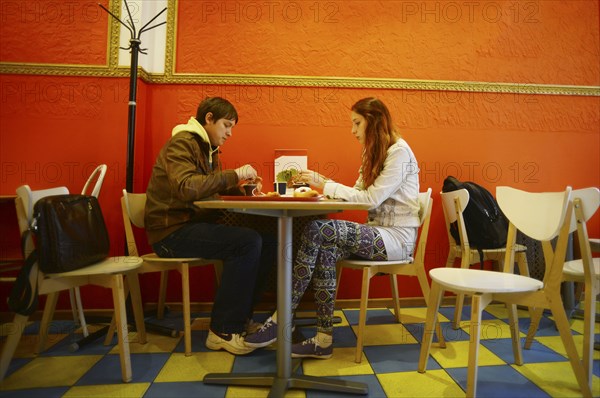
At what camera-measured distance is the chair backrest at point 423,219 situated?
6.37 ft

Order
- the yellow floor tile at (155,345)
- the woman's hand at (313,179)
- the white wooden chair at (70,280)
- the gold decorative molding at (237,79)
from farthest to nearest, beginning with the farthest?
the gold decorative molding at (237,79)
the woman's hand at (313,179)
the yellow floor tile at (155,345)
the white wooden chair at (70,280)

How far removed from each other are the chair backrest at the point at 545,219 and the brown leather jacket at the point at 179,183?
130 centimetres

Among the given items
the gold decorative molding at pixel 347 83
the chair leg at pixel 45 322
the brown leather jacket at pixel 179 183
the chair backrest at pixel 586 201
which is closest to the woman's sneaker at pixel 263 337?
the brown leather jacket at pixel 179 183

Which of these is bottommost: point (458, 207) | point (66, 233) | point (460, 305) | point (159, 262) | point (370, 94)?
point (460, 305)

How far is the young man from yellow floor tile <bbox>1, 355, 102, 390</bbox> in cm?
54

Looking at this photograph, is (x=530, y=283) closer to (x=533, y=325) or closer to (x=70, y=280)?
(x=533, y=325)

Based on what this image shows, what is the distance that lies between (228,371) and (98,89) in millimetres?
1988

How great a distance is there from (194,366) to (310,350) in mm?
555

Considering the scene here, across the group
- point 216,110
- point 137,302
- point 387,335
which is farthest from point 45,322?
point 387,335

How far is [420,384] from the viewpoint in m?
1.57

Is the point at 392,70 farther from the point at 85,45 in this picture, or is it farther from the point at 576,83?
the point at 85,45

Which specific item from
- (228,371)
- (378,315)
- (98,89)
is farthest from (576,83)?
(98,89)

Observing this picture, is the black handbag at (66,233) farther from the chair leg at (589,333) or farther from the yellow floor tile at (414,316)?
the chair leg at (589,333)

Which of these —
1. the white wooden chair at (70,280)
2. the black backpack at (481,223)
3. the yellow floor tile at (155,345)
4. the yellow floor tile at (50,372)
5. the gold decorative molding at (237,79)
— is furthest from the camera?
the gold decorative molding at (237,79)
